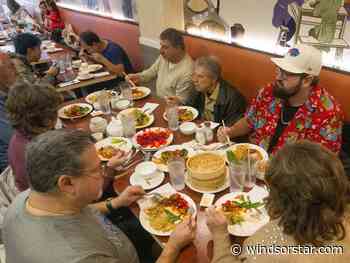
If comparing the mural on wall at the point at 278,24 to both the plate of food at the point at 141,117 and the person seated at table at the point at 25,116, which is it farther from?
the person seated at table at the point at 25,116

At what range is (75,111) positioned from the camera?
2656 millimetres

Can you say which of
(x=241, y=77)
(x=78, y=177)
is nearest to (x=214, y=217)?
(x=78, y=177)

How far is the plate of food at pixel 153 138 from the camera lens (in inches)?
80.8

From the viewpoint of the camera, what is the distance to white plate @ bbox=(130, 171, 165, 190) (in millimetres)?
1698

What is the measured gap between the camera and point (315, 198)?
0.96 meters

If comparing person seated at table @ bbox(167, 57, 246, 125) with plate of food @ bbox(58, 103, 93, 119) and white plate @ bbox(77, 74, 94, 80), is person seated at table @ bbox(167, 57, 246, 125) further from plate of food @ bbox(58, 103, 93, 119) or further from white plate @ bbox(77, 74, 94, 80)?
white plate @ bbox(77, 74, 94, 80)

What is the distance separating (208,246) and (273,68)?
172cm

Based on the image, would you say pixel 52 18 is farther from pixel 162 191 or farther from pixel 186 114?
pixel 162 191

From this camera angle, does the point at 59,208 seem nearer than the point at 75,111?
Yes

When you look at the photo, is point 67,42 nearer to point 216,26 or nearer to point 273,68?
point 216,26

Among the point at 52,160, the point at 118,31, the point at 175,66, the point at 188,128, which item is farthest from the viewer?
the point at 118,31

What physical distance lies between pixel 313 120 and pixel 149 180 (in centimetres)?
113

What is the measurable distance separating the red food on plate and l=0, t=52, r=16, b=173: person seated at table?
105cm

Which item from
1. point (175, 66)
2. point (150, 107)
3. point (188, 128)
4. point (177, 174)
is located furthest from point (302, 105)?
point (175, 66)
